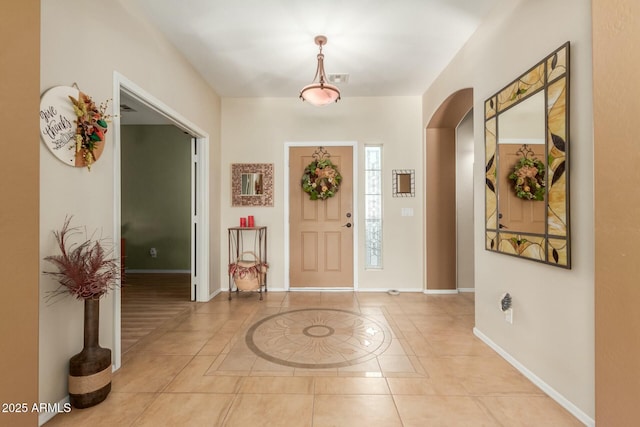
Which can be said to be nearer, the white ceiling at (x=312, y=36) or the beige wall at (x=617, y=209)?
the beige wall at (x=617, y=209)

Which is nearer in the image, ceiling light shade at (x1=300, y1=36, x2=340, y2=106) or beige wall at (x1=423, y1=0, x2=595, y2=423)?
beige wall at (x1=423, y1=0, x2=595, y2=423)

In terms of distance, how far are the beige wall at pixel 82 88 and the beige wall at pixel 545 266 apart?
9.33 ft

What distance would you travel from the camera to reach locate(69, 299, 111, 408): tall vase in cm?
156

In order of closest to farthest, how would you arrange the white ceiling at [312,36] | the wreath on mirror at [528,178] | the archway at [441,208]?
the wreath on mirror at [528,178]
the white ceiling at [312,36]
the archway at [441,208]

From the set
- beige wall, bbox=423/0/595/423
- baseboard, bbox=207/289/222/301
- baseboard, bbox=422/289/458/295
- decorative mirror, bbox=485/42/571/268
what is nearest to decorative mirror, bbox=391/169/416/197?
baseboard, bbox=422/289/458/295

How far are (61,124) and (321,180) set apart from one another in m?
2.76

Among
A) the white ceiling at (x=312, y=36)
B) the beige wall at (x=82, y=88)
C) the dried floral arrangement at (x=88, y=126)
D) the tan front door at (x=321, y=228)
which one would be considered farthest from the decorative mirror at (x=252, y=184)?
the dried floral arrangement at (x=88, y=126)

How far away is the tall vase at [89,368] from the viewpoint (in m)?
1.56

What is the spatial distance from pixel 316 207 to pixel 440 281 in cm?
202

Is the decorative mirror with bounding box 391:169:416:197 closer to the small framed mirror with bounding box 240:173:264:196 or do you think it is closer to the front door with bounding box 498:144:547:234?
the front door with bounding box 498:144:547:234

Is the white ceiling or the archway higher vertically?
the white ceiling

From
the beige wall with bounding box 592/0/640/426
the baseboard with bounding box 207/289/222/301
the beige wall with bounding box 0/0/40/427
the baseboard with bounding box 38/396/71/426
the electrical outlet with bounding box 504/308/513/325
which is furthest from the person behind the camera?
the baseboard with bounding box 207/289/222/301

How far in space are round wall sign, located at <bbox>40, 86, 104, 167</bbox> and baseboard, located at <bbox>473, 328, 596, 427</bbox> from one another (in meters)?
3.16

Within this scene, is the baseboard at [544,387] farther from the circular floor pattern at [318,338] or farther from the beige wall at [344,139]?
the beige wall at [344,139]
